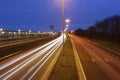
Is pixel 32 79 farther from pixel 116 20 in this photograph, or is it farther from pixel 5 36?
pixel 116 20

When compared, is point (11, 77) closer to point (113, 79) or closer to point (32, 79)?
point (32, 79)

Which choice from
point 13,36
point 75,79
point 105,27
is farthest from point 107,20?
point 75,79

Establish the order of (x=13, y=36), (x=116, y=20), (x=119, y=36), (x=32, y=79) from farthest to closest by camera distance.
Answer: (x=116, y=20), (x=13, y=36), (x=119, y=36), (x=32, y=79)

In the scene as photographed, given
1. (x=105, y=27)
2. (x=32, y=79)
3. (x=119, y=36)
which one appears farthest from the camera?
(x=105, y=27)

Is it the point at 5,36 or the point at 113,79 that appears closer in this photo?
the point at 113,79

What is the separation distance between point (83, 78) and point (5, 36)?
56.7m

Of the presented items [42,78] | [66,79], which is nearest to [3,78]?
[42,78]

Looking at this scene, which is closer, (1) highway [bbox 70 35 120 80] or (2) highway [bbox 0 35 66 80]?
(2) highway [bbox 0 35 66 80]

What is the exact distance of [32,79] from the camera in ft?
54.1

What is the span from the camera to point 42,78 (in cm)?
1705

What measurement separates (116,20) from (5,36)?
67581mm

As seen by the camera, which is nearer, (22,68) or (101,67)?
(22,68)

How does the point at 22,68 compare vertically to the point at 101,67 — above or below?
above

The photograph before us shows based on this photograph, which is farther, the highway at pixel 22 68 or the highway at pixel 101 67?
the highway at pixel 101 67
